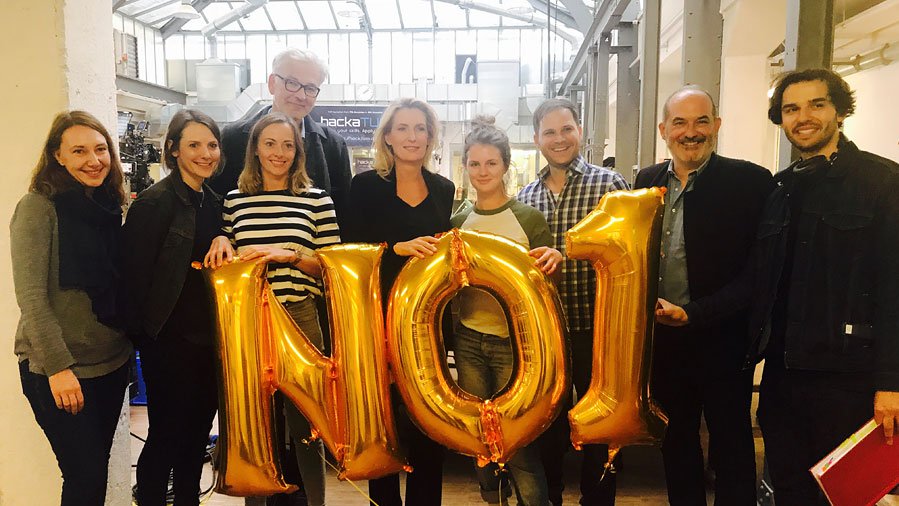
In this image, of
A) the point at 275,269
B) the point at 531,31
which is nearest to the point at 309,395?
the point at 275,269

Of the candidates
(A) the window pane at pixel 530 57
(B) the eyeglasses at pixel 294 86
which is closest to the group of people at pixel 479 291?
(B) the eyeglasses at pixel 294 86

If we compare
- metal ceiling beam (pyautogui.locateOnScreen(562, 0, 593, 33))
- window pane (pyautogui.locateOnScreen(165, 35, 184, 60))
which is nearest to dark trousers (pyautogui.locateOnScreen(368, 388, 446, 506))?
metal ceiling beam (pyautogui.locateOnScreen(562, 0, 593, 33))

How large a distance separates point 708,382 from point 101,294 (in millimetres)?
1856

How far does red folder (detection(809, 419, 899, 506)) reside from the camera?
1.43m

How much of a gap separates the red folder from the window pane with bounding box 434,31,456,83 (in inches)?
671

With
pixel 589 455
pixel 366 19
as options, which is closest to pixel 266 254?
pixel 589 455

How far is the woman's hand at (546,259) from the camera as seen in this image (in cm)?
155

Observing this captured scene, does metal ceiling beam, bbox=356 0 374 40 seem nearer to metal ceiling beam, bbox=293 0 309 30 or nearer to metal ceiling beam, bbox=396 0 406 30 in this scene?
metal ceiling beam, bbox=396 0 406 30

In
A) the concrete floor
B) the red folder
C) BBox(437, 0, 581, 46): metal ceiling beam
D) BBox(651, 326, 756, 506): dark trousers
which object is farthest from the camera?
BBox(437, 0, 581, 46): metal ceiling beam

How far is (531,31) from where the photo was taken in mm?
17234

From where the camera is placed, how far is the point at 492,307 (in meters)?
1.83

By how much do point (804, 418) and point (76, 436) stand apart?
6.94ft

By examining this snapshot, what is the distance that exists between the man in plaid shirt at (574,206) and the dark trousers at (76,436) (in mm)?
1510

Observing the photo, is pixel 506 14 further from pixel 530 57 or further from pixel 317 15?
pixel 317 15
